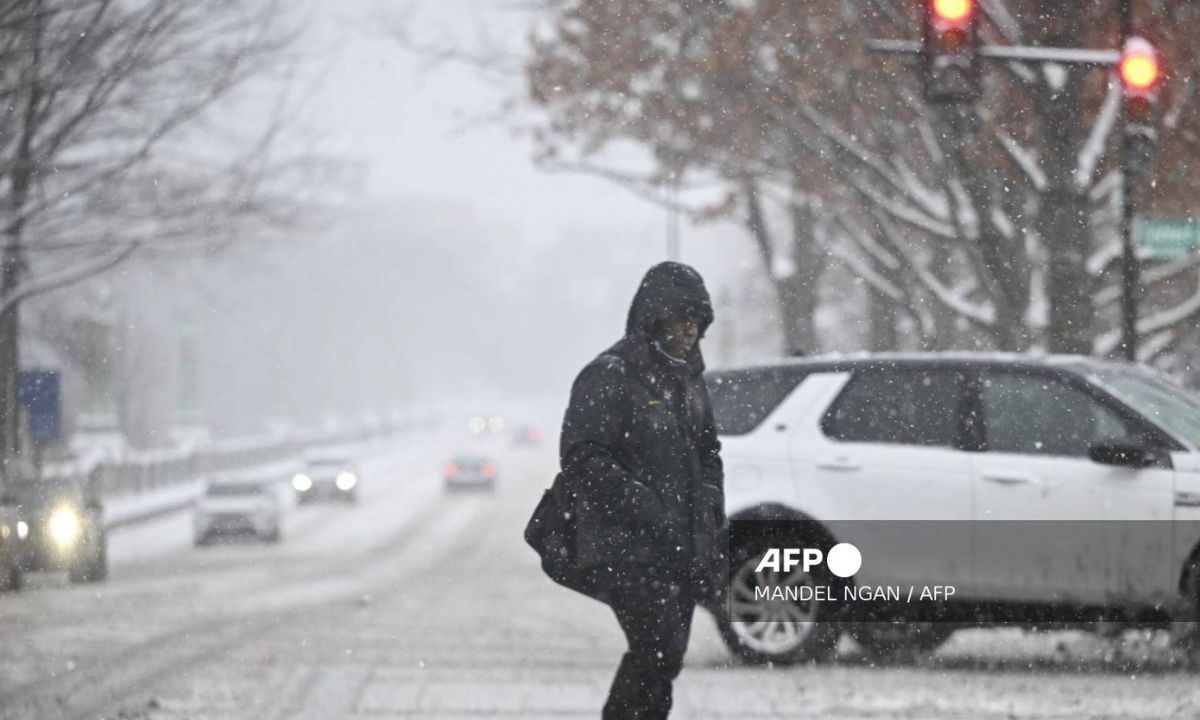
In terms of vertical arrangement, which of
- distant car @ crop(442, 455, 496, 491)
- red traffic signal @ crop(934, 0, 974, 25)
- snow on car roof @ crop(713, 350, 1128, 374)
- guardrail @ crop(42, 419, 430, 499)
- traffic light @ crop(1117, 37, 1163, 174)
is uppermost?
red traffic signal @ crop(934, 0, 974, 25)

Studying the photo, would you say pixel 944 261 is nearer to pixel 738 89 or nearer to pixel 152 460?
pixel 738 89

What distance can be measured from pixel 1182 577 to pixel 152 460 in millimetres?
43957

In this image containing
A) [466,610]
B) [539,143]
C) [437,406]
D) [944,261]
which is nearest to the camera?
[466,610]

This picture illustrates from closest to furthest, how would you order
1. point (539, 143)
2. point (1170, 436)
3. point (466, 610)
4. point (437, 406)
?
point (1170, 436) < point (466, 610) < point (539, 143) < point (437, 406)

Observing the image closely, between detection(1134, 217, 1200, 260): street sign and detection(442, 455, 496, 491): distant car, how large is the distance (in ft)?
156

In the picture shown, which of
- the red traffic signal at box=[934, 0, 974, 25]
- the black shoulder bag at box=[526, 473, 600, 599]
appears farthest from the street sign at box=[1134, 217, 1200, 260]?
the black shoulder bag at box=[526, 473, 600, 599]

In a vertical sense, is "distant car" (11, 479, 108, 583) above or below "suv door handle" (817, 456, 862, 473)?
below

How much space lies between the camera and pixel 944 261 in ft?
101

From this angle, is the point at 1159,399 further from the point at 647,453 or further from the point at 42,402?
the point at 42,402

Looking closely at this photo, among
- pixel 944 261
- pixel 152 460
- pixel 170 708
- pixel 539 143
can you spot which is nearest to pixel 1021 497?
pixel 170 708

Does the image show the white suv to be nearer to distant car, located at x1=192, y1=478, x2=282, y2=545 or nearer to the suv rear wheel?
the suv rear wheel

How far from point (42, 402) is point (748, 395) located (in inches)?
874

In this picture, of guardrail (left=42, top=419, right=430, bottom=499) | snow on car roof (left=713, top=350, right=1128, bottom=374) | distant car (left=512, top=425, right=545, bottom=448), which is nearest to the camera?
snow on car roof (left=713, top=350, right=1128, bottom=374)

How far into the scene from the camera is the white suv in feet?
35.5
